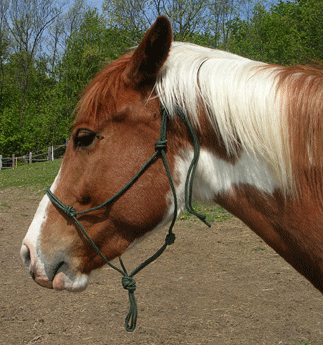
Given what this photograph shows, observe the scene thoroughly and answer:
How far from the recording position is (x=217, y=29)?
2002 cm

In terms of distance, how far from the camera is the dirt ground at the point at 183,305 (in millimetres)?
3521

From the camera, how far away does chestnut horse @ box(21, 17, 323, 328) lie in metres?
1.45

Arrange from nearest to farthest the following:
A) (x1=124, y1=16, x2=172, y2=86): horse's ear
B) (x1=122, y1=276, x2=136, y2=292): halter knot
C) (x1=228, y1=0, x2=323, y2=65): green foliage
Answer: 1. (x1=124, y1=16, x2=172, y2=86): horse's ear
2. (x1=122, y1=276, x2=136, y2=292): halter knot
3. (x1=228, y1=0, x2=323, y2=65): green foliage

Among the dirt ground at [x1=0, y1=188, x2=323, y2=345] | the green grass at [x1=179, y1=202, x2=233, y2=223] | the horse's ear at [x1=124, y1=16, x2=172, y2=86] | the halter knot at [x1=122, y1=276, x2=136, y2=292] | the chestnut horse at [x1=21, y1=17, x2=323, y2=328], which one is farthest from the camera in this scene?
the green grass at [x1=179, y1=202, x2=233, y2=223]

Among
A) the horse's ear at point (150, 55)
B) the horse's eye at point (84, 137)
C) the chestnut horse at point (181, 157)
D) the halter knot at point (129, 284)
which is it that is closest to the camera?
the chestnut horse at point (181, 157)

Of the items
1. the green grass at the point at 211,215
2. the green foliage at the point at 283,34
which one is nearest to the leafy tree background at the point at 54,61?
the green foliage at the point at 283,34

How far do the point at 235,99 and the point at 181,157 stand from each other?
1.15 feet

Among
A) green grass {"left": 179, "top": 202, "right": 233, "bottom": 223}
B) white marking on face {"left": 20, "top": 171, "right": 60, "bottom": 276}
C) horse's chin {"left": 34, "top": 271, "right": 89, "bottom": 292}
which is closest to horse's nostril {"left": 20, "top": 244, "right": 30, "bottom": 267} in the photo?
white marking on face {"left": 20, "top": 171, "right": 60, "bottom": 276}

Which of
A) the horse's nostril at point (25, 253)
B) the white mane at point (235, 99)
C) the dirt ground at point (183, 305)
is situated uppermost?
the white mane at point (235, 99)

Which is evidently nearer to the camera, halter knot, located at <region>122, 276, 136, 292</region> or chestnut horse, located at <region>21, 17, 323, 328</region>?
chestnut horse, located at <region>21, 17, 323, 328</region>

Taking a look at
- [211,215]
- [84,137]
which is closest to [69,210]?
[84,137]

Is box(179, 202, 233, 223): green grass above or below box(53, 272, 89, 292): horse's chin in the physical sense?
below

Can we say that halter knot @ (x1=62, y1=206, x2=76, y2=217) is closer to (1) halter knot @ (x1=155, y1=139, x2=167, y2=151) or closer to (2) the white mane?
(1) halter knot @ (x1=155, y1=139, x2=167, y2=151)

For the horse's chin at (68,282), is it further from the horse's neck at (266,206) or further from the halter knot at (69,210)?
the horse's neck at (266,206)
